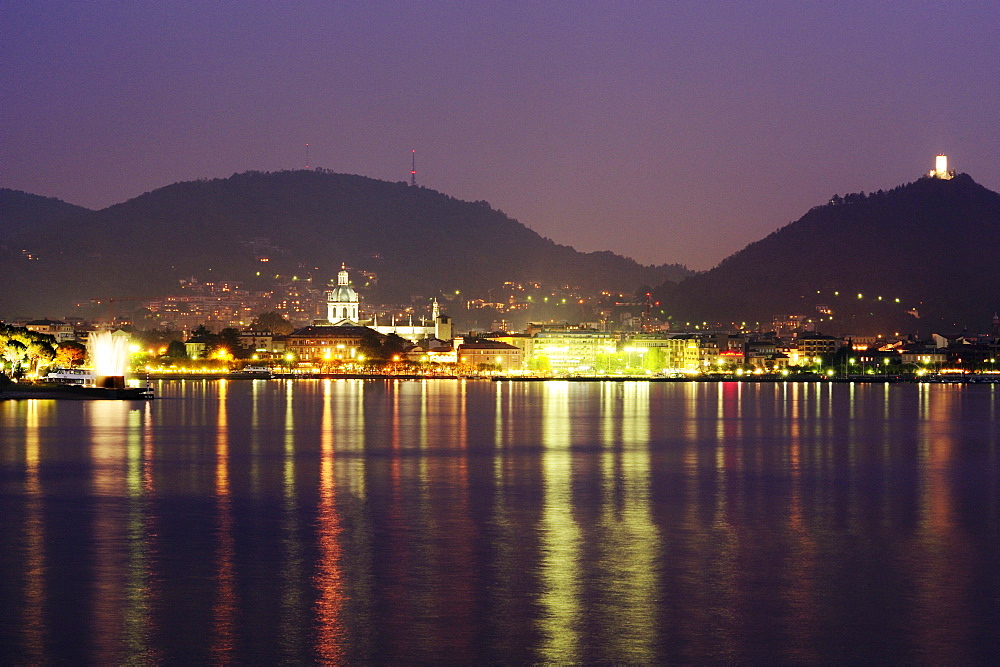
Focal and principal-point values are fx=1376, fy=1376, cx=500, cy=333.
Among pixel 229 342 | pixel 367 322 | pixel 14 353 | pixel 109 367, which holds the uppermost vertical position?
pixel 367 322

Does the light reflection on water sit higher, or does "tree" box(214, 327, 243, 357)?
"tree" box(214, 327, 243, 357)

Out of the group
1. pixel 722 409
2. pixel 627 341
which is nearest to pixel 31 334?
pixel 722 409

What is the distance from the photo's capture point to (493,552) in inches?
707

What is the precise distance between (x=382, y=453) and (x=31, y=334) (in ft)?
167

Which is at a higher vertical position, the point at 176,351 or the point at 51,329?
the point at 51,329

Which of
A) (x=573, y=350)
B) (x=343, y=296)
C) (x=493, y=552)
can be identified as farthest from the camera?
(x=343, y=296)

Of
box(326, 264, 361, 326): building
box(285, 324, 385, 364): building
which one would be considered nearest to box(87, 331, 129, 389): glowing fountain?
box(285, 324, 385, 364): building

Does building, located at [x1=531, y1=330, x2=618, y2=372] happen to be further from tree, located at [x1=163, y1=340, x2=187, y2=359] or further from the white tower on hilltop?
tree, located at [x1=163, y1=340, x2=187, y2=359]

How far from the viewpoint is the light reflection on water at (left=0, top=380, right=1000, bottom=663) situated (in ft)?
43.1

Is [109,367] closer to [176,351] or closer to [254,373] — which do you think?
[254,373]

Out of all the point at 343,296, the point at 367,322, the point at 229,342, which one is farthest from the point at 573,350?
the point at 229,342

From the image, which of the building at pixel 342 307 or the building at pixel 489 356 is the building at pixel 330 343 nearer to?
the building at pixel 489 356

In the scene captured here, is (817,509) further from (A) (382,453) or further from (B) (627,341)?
(B) (627,341)

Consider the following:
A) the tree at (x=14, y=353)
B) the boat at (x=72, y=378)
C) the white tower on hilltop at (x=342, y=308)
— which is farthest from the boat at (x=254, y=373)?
the tree at (x=14, y=353)
